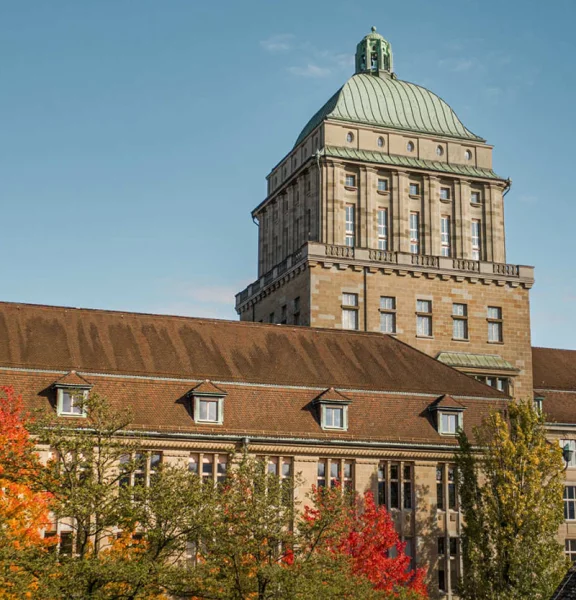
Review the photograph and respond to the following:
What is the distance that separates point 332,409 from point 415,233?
2264 centimetres

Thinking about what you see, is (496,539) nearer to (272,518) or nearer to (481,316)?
(272,518)

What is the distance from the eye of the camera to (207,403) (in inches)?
2004

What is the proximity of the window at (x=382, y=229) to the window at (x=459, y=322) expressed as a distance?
5890 millimetres

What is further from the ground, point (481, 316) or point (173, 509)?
point (481, 316)

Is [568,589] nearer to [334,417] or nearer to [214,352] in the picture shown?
[334,417]

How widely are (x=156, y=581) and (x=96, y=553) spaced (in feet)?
6.41

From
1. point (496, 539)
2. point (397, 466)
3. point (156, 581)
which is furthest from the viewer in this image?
point (397, 466)

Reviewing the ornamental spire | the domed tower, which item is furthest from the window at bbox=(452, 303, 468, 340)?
the ornamental spire

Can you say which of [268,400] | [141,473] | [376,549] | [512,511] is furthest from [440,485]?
[141,473]

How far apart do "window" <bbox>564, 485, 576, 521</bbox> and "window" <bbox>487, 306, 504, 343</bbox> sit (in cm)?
982

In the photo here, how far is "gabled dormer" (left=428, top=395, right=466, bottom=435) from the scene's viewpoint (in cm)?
5459

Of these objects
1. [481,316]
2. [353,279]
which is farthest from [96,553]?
[481,316]

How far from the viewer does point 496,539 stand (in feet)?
157

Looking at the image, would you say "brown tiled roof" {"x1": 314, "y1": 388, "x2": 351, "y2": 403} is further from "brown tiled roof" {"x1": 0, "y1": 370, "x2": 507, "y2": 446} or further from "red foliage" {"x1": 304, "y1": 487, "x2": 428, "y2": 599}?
"red foliage" {"x1": 304, "y1": 487, "x2": 428, "y2": 599}
